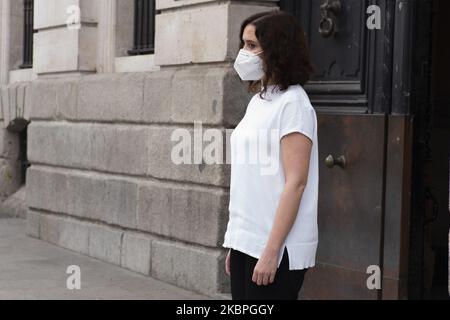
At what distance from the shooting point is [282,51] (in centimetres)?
428

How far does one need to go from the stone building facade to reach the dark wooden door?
72 cm

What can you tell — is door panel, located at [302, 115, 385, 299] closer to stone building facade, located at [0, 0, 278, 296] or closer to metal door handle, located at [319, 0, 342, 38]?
metal door handle, located at [319, 0, 342, 38]

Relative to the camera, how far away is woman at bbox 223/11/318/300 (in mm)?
4125

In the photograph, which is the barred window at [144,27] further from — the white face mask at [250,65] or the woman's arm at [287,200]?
the woman's arm at [287,200]

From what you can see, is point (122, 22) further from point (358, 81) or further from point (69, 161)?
point (358, 81)

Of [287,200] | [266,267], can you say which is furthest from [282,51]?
[266,267]

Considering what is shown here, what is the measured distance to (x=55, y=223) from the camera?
10875 millimetres

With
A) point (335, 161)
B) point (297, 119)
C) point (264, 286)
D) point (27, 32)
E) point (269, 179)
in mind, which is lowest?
point (264, 286)

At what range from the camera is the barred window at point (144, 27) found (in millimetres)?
9961

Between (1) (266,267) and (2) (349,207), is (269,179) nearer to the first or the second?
(1) (266,267)

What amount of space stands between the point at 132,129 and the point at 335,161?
103 inches

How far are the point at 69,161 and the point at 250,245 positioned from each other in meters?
6.62

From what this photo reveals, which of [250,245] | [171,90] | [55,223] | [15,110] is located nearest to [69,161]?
[55,223]

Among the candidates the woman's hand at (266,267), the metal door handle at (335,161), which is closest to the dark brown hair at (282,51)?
the woman's hand at (266,267)
